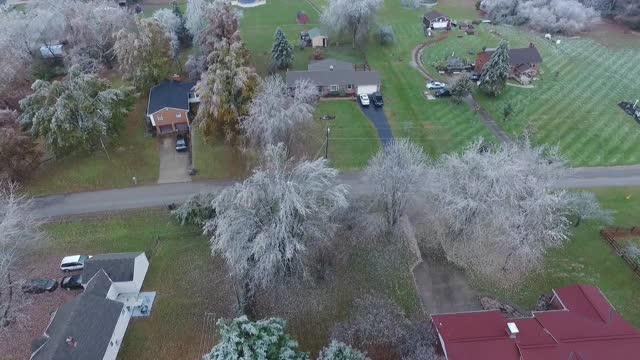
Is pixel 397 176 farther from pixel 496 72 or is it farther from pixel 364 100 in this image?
pixel 496 72

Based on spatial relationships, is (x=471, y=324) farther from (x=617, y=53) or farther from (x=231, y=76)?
A: (x=617, y=53)

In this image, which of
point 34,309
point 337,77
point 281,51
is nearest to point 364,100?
point 337,77

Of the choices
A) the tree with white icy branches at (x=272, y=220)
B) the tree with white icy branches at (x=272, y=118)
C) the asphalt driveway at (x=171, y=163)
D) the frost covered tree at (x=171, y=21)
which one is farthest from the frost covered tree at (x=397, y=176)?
the frost covered tree at (x=171, y=21)

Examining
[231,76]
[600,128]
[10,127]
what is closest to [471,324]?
[231,76]

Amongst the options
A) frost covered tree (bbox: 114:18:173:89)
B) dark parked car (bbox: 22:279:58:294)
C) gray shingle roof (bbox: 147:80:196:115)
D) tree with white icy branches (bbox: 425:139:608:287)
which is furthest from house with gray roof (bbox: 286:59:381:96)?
dark parked car (bbox: 22:279:58:294)

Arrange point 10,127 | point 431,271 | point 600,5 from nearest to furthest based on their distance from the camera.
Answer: point 431,271
point 10,127
point 600,5

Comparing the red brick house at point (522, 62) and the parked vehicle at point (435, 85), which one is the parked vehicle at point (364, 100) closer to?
the parked vehicle at point (435, 85)
